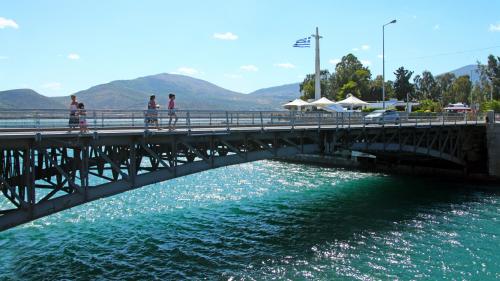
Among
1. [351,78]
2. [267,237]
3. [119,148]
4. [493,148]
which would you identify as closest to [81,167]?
[119,148]

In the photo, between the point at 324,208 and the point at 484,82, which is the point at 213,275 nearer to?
the point at 324,208

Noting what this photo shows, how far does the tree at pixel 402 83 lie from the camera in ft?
390

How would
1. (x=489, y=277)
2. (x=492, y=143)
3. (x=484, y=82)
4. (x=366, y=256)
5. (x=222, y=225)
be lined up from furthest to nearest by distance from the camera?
(x=484, y=82)
(x=492, y=143)
(x=222, y=225)
(x=366, y=256)
(x=489, y=277)

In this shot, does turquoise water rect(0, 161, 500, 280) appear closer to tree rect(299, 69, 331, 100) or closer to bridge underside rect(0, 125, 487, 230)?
bridge underside rect(0, 125, 487, 230)

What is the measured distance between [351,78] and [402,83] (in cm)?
1424

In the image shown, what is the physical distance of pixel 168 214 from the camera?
89.5 ft

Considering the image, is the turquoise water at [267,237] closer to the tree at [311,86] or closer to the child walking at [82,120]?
the child walking at [82,120]

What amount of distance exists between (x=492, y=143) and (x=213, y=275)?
3149 cm

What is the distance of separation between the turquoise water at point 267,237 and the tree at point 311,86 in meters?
78.1

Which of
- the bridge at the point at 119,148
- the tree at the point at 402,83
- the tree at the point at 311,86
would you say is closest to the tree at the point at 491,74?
the tree at the point at 402,83

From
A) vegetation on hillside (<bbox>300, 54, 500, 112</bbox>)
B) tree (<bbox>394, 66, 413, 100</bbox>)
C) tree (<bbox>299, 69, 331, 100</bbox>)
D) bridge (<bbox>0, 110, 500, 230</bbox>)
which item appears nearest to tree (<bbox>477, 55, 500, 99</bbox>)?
vegetation on hillside (<bbox>300, 54, 500, 112</bbox>)

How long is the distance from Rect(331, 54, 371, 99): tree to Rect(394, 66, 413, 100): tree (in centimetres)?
771

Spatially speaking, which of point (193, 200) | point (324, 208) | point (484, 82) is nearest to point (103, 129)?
point (193, 200)

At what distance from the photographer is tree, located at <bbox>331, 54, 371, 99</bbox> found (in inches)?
4432
